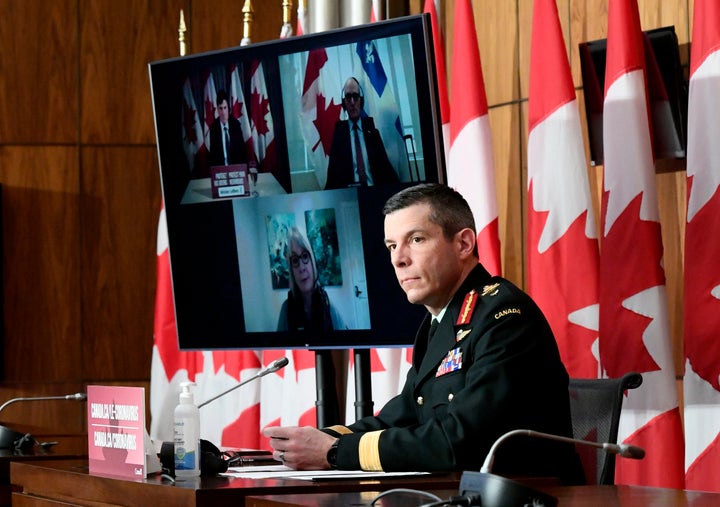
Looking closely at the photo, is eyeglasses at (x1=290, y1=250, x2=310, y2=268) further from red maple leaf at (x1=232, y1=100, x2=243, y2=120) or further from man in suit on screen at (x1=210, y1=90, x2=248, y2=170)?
red maple leaf at (x1=232, y1=100, x2=243, y2=120)

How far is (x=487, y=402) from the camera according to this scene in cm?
256

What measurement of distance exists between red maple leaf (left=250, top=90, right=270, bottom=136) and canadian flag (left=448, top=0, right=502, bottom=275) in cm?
79

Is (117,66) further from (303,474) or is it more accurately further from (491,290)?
(303,474)

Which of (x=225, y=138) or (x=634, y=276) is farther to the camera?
(x=225, y=138)

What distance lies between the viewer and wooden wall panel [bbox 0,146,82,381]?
6.16m

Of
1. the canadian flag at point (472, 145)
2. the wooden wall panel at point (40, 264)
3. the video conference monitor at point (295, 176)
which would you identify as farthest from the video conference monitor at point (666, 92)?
the wooden wall panel at point (40, 264)

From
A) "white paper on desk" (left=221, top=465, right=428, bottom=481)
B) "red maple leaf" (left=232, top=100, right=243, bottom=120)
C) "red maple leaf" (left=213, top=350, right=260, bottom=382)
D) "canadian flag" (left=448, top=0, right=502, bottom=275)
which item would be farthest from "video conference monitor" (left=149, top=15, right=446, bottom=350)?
"white paper on desk" (left=221, top=465, right=428, bottom=481)

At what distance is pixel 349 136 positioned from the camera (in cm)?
386

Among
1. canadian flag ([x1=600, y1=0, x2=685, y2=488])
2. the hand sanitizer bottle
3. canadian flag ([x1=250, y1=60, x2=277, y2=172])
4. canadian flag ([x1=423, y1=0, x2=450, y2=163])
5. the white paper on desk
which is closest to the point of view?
the white paper on desk

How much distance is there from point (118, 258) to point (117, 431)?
3798mm

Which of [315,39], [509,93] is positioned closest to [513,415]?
[315,39]

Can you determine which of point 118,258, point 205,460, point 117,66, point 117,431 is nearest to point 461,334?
point 205,460

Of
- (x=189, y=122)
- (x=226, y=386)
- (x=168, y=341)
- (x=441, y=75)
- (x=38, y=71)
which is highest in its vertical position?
(x=38, y=71)

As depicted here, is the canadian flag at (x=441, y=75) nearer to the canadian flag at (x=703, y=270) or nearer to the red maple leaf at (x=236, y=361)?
the canadian flag at (x=703, y=270)
